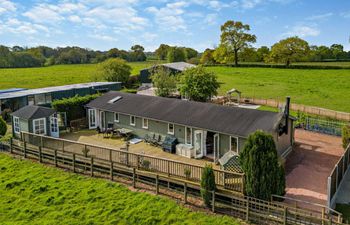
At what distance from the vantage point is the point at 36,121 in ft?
70.9

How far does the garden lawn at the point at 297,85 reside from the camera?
39.1m

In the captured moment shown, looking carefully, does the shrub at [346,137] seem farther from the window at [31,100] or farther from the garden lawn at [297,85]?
the window at [31,100]

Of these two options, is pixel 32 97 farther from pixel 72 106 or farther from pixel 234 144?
pixel 234 144

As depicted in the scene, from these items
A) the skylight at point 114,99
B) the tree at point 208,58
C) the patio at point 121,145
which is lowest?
the patio at point 121,145

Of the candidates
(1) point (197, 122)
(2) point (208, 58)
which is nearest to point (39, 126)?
(1) point (197, 122)

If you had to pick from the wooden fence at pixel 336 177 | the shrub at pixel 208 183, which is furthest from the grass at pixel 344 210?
the shrub at pixel 208 183

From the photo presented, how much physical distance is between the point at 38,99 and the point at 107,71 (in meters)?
19.2

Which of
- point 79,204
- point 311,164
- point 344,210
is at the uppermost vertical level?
point 311,164

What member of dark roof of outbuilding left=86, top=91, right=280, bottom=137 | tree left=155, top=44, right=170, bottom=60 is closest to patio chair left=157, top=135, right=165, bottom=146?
dark roof of outbuilding left=86, top=91, right=280, bottom=137

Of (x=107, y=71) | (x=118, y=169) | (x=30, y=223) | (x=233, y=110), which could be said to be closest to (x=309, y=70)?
(x=107, y=71)

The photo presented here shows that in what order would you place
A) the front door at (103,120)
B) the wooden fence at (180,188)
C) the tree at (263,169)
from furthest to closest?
the front door at (103,120), the tree at (263,169), the wooden fence at (180,188)

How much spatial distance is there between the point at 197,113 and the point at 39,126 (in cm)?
1112

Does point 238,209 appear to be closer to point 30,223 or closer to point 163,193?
point 163,193

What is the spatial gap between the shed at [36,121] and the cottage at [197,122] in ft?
11.4
